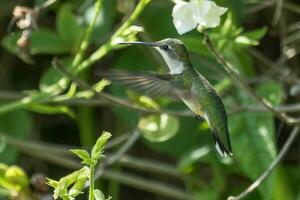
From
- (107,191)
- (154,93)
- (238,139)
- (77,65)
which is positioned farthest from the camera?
(107,191)

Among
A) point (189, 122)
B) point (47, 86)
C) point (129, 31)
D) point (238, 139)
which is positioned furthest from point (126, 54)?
point (129, 31)

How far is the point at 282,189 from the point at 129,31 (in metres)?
0.68

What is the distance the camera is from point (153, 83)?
1091 mm

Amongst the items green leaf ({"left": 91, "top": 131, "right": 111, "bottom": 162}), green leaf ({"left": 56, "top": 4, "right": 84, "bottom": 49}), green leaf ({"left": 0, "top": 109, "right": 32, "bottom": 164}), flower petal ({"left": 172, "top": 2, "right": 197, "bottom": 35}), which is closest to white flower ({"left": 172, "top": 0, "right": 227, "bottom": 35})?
flower petal ({"left": 172, "top": 2, "right": 197, "bottom": 35})

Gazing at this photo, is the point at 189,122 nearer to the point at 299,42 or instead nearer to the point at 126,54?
the point at 126,54

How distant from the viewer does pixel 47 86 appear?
4.93 ft

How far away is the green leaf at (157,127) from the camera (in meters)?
1.45

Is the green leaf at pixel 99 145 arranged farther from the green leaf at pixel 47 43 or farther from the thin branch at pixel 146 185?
the thin branch at pixel 146 185

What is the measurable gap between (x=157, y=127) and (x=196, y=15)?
1.54 feet

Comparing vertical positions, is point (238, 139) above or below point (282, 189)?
above

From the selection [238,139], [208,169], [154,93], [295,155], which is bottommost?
[295,155]

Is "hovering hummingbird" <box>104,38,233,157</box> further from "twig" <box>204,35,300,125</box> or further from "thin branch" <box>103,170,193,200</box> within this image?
"thin branch" <box>103,170,193,200</box>

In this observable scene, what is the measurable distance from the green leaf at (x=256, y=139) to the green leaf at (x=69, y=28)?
369 millimetres

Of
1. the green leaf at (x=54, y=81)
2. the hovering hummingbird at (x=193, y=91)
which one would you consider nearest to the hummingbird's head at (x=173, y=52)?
the hovering hummingbird at (x=193, y=91)
